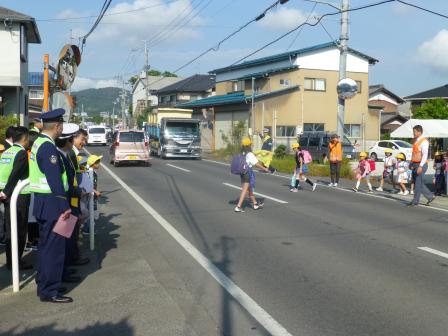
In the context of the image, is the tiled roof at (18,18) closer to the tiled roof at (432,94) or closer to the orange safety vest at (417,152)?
the orange safety vest at (417,152)

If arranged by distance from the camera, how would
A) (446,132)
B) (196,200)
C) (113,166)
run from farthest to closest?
(113,166) < (446,132) < (196,200)

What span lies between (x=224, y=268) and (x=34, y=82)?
5120 centimetres

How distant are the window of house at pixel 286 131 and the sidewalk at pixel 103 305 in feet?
96.0

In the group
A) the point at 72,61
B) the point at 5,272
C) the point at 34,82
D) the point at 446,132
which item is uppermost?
the point at 34,82

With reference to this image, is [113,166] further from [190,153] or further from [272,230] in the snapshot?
[272,230]

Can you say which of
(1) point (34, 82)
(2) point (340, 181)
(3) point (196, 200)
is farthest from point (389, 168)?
(1) point (34, 82)

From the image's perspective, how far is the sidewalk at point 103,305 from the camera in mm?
4637

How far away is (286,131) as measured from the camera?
120ft

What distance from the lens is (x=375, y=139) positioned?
40500 millimetres

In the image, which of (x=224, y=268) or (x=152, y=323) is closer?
(x=152, y=323)

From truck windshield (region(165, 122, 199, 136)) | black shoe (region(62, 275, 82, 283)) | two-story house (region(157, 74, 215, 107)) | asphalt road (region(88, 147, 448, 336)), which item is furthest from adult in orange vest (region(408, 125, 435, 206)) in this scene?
two-story house (region(157, 74, 215, 107))

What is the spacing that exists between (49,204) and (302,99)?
109ft

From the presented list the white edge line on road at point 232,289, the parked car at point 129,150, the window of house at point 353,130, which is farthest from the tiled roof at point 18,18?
the window of house at point 353,130

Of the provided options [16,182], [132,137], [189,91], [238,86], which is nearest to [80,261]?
[16,182]
